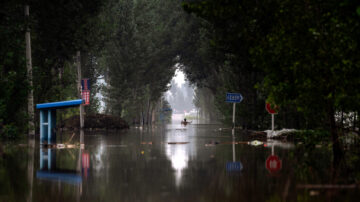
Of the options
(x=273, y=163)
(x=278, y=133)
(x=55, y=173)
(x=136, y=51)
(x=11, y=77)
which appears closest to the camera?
A: (x=55, y=173)

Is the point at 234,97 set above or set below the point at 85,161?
above

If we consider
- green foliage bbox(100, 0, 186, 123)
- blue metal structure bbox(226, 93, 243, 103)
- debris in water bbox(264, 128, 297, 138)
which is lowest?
debris in water bbox(264, 128, 297, 138)

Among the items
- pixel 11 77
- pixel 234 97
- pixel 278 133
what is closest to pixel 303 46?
pixel 11 77

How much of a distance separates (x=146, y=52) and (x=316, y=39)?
5135cm

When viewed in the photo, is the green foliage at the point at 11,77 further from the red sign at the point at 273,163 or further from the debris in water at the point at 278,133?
the debris in water at the point at 278,133

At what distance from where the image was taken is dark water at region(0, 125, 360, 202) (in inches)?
364

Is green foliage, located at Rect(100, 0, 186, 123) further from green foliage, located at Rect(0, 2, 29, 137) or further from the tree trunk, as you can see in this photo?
the tree trunk

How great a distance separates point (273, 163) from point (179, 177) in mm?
3697

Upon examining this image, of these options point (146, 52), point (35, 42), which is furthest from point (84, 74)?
point (35, 42)

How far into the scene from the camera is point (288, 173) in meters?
12.1

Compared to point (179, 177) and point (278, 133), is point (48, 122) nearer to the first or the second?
point (278, 133)

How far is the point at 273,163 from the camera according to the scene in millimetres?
14367

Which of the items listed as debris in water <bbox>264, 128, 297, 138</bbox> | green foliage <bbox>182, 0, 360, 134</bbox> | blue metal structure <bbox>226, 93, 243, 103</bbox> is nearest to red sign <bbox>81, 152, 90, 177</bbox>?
green foliage <bbox>182, 0, 360, 134</bbox>

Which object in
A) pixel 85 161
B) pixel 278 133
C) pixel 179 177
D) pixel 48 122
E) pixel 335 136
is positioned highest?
pixel 48 122
